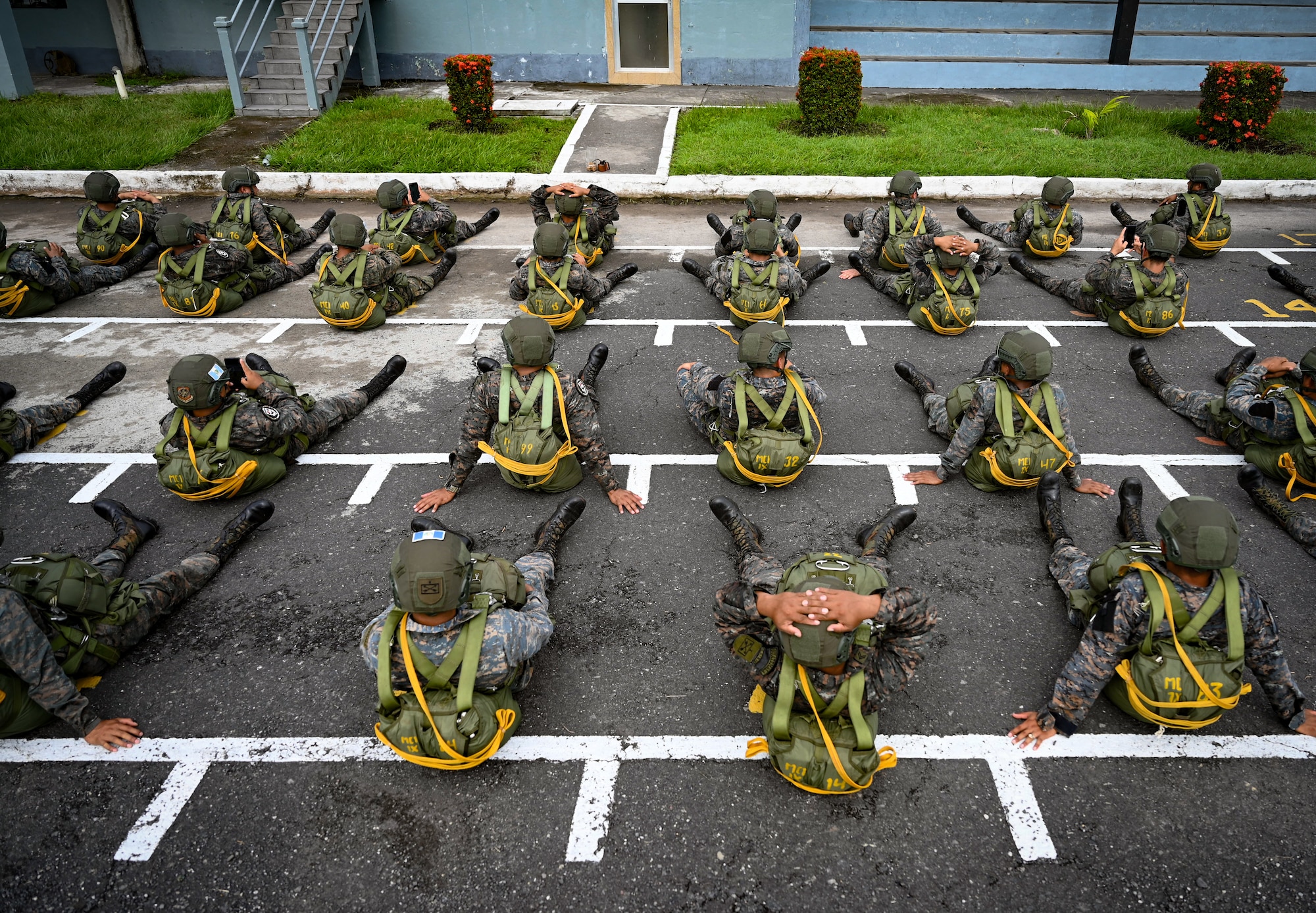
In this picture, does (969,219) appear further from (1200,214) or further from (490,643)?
(490,643)

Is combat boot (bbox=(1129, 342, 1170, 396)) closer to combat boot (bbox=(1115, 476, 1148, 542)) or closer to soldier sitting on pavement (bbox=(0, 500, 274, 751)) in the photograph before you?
combat boot (bbox=(1115, 476, 1148, 542))

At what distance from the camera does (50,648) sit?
13.0ft

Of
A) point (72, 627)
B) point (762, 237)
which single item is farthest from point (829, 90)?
point (72, 627)

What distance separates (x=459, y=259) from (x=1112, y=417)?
787cm

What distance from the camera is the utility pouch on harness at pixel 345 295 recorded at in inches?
328

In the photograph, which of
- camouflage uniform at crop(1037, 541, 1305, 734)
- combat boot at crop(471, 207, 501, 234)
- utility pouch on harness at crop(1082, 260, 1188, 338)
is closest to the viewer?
camouflage uniform at crop(1037, 541, 1305, 734)

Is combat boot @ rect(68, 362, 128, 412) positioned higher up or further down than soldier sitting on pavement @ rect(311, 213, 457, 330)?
further down

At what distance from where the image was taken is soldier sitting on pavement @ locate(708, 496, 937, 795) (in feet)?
11.1

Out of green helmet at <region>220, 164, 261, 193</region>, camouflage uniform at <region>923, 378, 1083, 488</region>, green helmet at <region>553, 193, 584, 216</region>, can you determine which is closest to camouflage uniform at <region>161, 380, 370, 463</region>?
green helmet at <region>553, 193, 584, 216</region>

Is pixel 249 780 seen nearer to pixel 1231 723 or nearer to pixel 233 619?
pixel 233 619

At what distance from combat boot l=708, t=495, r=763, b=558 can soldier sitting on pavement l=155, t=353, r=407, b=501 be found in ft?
11.2

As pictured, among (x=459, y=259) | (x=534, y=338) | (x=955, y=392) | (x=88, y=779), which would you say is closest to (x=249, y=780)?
(x=88, y=779)

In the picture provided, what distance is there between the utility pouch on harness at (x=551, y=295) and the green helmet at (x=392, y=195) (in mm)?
2696

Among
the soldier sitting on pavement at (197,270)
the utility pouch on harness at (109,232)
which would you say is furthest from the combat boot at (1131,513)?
the utility pouch on harness at (109,232)
